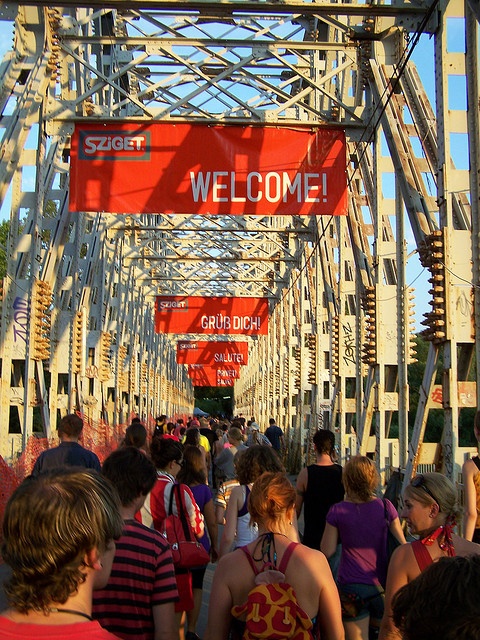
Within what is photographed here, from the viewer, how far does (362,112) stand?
1378 centimetres

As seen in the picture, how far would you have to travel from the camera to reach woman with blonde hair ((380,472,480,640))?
349cm

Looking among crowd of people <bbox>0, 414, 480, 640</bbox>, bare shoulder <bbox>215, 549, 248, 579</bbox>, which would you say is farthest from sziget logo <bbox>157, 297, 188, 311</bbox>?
bare shoulder <bbox>215, 549, 248, 579</bbox>

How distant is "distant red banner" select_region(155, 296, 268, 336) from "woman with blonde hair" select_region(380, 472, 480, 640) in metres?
25.6

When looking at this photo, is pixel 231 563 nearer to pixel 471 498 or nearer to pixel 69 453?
pixel 471 498

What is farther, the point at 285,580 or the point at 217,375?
the point at 217,375

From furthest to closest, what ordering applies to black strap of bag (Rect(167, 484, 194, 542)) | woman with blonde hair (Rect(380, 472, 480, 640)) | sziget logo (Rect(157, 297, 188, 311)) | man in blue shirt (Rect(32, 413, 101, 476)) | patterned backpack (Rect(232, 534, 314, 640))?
sziget logo (Rect(157, 297, 188, 311)), man in blue shirt (Rect(32, 413, 101, 476)), black strap of bag (Rect(167, 484, 194, 542)), woman with blonde hair (Rect(380, 472, 480, 640)), patterned backpack (Rect(232, 534, 314, 640))

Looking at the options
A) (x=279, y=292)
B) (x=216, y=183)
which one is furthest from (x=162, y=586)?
(x=279, y=292)

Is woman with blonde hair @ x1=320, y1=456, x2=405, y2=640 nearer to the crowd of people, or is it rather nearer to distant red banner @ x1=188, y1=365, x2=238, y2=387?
the crowd of people

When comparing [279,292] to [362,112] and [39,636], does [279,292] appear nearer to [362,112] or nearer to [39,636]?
[362,112]

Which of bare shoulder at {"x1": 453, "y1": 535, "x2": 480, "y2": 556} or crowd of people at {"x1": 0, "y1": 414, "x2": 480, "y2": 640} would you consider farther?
bare shoulder at {"x1": 453, "y1": 535, "x2": 480, "y2": 556}

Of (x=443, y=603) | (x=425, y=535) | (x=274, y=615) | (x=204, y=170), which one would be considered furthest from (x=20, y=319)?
(x=443, y=603)

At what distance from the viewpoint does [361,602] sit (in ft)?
15.8

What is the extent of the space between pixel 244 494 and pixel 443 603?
3.57 metres

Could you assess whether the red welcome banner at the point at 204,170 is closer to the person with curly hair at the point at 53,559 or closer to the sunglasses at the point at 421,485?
the sunglasses at the point at 421,485
